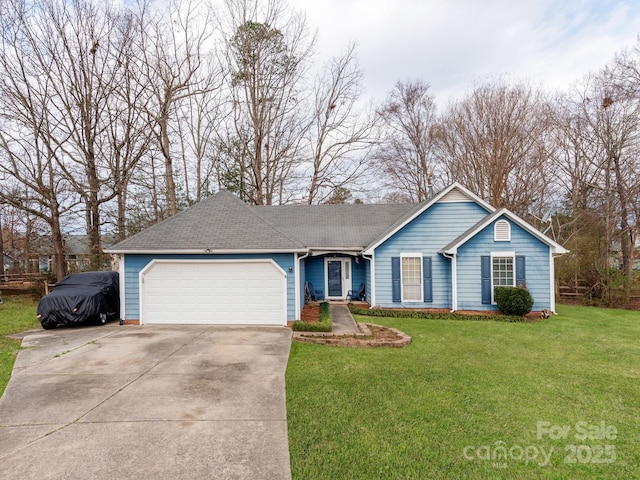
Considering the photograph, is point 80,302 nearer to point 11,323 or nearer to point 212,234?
point 11,323

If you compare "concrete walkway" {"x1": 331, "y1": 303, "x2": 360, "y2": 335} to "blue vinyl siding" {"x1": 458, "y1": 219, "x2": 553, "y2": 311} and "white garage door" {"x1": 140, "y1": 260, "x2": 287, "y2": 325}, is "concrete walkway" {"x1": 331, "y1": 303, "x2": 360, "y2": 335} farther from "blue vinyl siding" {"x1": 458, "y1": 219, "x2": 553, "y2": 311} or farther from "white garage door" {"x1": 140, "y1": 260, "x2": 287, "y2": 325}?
"blue vinyl siding" {"x1": 458, "y1": 219, "x2": 553, "y2": 311}

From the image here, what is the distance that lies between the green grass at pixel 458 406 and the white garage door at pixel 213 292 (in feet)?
8.89

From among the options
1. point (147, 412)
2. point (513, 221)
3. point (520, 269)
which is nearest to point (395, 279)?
point (520, 269)

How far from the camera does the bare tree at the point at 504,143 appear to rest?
1975 cm

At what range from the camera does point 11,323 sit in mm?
11289

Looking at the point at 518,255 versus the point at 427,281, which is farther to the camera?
the point at 427,281

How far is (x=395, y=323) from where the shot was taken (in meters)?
10.4

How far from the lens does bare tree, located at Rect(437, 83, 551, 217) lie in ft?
64.8

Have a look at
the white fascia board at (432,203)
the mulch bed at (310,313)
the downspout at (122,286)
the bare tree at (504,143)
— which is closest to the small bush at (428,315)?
the mulch bed at (310,313)

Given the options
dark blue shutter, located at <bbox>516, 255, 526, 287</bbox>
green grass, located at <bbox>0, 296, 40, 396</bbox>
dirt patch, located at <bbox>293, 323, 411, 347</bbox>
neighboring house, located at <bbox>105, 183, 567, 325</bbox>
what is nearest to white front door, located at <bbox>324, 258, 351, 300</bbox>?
neighboring house, located at <bbox>105, 183, 567, 325</bbox>

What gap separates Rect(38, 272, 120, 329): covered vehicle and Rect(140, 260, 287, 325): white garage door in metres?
1.43

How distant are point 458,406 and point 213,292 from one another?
7.48 meters

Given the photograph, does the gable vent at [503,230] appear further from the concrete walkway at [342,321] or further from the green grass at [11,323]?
the green grass at [11,323]

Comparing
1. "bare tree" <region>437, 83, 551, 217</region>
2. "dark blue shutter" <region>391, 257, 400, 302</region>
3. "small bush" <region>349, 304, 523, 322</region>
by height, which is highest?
"bare tree" <region>437, 83, 551, 217</region>
